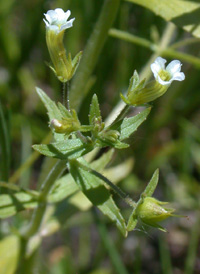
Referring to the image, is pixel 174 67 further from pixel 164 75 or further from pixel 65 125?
pixel 65 125

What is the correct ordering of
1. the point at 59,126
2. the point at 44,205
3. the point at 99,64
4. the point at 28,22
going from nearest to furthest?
the point at 59,126 < the point at 44,205 < the point at 99,64 < the point at 28,22

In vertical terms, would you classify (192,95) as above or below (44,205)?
above

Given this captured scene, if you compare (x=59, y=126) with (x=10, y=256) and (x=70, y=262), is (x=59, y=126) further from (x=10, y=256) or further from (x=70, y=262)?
(x=70, y=262)

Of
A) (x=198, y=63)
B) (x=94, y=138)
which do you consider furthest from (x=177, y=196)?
(x=94, y=138)

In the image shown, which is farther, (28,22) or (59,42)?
(28,22)

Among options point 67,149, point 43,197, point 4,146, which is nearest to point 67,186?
point 43,197
